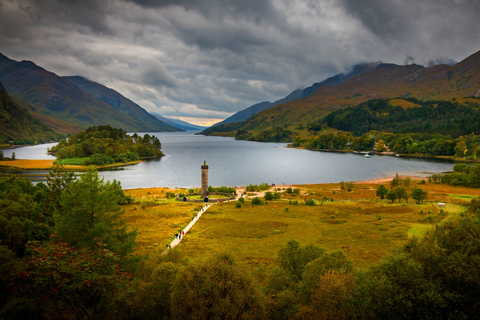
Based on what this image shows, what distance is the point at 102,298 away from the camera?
19.4 metres

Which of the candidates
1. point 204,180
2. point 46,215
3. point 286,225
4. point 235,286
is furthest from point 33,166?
point 235,286

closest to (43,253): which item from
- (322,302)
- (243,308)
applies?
(243,308)

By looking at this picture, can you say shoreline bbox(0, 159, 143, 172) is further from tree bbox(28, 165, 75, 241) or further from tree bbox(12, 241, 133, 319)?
tree bbox(12, 241, 133, 319)

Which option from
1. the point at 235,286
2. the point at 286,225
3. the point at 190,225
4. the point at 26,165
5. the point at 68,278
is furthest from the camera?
the point at 26,165

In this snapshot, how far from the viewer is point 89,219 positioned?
80.5ft

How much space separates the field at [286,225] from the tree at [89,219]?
10.9 m

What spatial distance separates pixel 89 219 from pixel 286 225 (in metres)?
34.8

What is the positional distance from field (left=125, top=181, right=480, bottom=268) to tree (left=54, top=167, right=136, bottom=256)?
10.9m

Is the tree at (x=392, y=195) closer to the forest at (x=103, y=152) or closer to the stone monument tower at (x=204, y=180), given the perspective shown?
the stone monument tower at (x=204, y=180)

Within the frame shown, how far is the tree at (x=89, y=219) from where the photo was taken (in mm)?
23266

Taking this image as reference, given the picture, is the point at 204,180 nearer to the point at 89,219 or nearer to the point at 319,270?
the point at 89,219

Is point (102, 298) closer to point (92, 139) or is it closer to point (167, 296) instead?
point (167, 296)

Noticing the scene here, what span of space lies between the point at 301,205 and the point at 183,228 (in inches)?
1218

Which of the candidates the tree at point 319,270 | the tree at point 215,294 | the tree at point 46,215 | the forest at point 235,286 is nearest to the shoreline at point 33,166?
the tree at point 46,215
